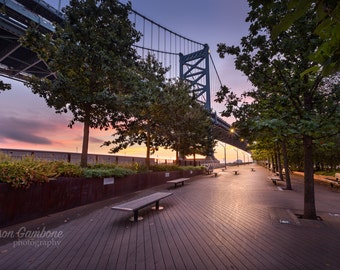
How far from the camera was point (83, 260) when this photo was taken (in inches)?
140

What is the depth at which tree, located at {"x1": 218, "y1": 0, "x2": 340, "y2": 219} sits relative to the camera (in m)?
5.42

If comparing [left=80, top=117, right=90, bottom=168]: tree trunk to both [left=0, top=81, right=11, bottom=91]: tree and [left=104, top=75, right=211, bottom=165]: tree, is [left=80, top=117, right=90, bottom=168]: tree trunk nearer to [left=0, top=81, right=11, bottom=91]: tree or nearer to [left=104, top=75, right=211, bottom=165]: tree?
[left=104, top=75, right=211, bottom=165]: tree

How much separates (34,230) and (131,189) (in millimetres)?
6761

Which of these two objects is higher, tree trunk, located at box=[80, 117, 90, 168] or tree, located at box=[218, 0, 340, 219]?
→ tree, located at box=[218, 0, 340, 219]

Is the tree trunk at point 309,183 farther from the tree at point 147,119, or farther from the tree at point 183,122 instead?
the tree at point 183,122

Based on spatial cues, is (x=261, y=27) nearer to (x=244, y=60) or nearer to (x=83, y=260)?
(x=244, y=60)

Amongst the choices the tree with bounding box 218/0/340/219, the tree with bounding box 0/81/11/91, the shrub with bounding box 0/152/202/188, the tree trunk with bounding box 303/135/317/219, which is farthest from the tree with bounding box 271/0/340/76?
the tree with bounding box 0/81/11/91

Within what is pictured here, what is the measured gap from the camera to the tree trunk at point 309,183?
20.4 ft

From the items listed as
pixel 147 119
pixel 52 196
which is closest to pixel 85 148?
pixel 52 196

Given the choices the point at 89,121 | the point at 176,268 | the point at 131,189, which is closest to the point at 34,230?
the point at 176,268

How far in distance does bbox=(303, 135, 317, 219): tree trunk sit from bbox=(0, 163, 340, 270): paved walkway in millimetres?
443

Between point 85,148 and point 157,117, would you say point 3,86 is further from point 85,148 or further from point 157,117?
point 157,117

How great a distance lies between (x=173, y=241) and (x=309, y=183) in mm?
4971

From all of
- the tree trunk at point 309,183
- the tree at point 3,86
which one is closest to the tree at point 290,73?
the tree trunk at point 309,183
